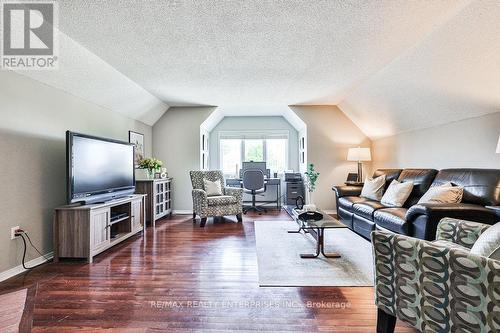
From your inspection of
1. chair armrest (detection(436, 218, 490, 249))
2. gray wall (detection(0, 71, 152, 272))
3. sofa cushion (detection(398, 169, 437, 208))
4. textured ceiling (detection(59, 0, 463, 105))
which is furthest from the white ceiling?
chair armrest (detection(436, 218, 490, 249))

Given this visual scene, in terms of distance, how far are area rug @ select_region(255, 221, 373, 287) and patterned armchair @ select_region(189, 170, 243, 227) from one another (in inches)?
36.8

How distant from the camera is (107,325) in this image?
1.54 m

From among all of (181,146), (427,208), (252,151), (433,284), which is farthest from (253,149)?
(433,284)

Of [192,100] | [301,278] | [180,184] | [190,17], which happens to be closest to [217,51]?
[190,17]

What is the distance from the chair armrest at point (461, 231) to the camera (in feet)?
5.00

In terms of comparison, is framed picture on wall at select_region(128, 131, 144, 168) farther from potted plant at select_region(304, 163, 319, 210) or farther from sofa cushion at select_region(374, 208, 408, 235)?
sofa cushion at select_region(374, 208, 408, 235)

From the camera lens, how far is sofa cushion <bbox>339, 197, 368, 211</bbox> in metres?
3.69

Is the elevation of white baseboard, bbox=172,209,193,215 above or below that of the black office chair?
below

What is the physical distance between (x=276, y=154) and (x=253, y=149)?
0.63m

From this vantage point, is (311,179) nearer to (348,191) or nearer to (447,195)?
(348,191)

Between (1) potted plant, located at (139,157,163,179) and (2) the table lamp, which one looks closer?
(1) potted plant, located at (139,157,163,179)

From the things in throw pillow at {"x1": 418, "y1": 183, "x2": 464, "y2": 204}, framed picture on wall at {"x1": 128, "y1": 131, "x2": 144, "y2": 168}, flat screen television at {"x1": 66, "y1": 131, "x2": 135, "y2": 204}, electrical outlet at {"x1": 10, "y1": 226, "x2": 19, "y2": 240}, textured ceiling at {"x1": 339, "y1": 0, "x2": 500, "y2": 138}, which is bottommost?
electrical outlet at {"x1": 10, "y1": 226, "x2": 19, "y2": 240}

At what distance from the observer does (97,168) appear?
9.70 ft

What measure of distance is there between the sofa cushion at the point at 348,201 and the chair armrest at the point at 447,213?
1.37 m
